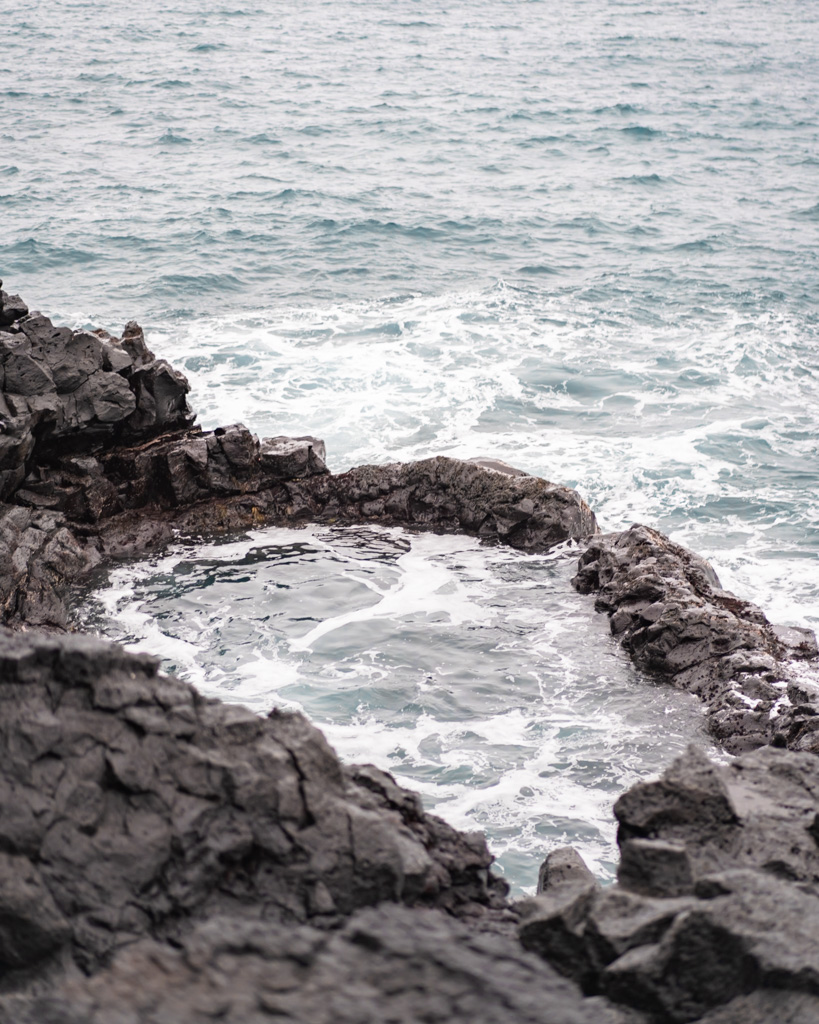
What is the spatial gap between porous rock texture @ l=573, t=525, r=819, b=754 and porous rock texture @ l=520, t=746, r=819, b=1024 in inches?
189

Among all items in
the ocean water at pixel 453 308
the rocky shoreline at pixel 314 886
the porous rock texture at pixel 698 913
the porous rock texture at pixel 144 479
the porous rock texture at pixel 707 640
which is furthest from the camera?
the porous rock texture at pixel 144 479

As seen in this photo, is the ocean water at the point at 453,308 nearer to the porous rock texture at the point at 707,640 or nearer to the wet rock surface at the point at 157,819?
the porous rock texture at the point at 707,640

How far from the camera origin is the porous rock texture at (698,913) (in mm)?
6969

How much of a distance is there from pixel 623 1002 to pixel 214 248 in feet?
120

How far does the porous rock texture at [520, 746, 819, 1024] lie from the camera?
6969 mm

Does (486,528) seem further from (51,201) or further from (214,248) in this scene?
(51,201)

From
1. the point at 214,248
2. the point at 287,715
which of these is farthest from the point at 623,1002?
the point at 214,248

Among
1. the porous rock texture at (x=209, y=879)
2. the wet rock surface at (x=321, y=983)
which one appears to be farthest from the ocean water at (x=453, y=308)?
the wet rock surface at (x=321, y=983)

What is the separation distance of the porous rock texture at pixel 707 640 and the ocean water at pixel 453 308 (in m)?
0.55

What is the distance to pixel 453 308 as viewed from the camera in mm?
35469

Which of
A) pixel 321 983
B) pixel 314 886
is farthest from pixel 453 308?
pixel 321 983

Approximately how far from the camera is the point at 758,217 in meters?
46.5

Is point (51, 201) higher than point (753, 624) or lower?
higher

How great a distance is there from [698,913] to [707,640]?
9194 mm
